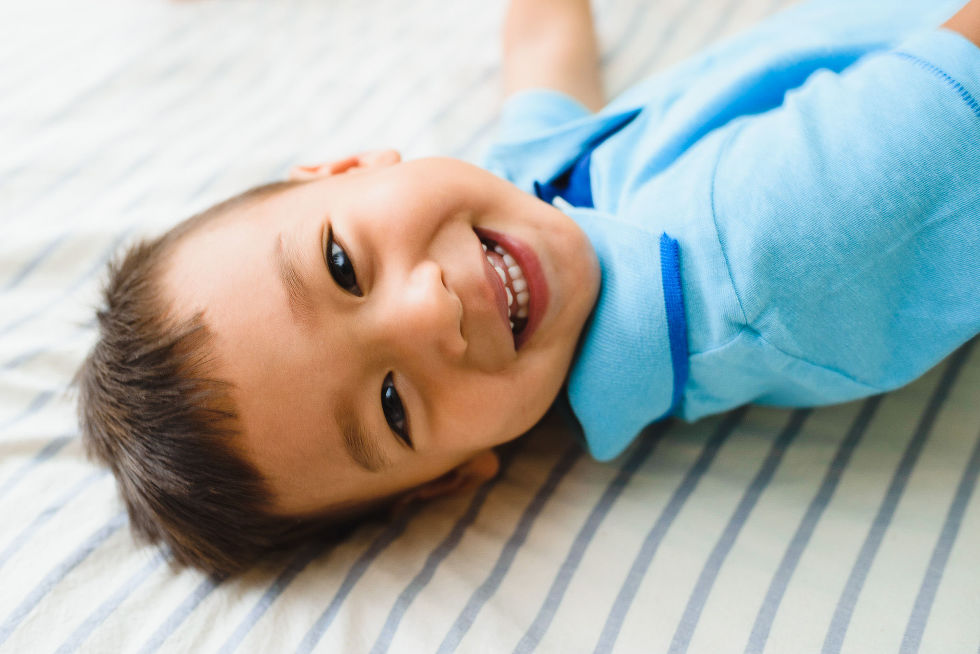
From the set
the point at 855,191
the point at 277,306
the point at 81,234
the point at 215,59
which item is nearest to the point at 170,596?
the point at 277,306

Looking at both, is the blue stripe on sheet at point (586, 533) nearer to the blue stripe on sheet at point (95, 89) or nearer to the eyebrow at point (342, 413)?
A: the eyebrow at point (342, 413)

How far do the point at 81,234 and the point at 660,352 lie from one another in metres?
0.86

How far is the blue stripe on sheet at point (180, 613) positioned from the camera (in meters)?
0.75

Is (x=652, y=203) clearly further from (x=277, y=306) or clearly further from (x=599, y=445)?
(x=277, y=306)

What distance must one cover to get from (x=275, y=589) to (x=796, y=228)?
2.14 ft

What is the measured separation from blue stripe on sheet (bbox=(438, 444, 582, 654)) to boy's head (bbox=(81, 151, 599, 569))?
0.11 meters

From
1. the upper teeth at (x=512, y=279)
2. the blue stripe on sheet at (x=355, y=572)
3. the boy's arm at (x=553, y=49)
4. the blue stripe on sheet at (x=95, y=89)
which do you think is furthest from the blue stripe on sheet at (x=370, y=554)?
the blue stripe on sheet at (x=95, y=89)

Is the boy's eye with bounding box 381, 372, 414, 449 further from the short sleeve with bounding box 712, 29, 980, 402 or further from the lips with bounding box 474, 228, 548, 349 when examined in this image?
the short sleeve with bounding box 712, 29, 980, 402

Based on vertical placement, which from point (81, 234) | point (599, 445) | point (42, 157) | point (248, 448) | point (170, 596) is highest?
point (42, 157)

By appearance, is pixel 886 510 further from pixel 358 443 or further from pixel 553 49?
pixel 553 49

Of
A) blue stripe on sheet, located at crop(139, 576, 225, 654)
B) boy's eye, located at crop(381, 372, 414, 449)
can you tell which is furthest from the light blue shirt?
blue stripe on sheet, located at crop(139, 576, 225, 654)

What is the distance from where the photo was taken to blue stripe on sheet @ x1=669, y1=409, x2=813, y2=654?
2.45 ft

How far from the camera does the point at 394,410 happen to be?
777 millimetres

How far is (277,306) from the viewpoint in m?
0.73
